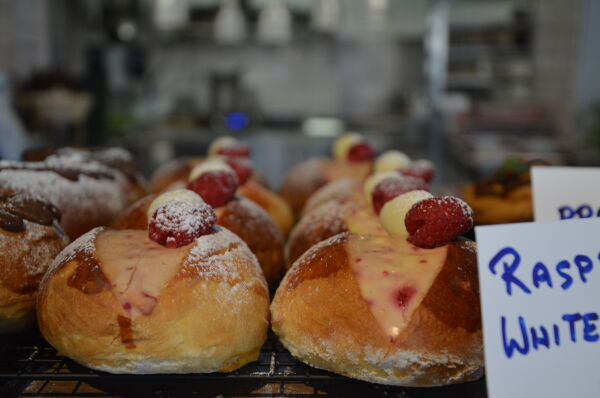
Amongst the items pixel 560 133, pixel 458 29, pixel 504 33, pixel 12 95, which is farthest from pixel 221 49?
pixel 12 95

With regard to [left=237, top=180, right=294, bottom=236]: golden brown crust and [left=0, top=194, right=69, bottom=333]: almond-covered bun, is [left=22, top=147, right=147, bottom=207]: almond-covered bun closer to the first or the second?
[left=237, top=180, right=294, bottom=236]: golden brown crust

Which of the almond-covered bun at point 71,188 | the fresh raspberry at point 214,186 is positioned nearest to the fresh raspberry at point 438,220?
→ the fresh raspberry at point 214,186

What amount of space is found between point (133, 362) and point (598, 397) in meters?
0.95

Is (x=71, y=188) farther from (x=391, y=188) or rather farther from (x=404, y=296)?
(x=404, y=296)

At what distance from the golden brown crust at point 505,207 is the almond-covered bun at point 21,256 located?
4.88 feet

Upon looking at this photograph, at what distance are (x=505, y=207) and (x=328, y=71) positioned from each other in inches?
294

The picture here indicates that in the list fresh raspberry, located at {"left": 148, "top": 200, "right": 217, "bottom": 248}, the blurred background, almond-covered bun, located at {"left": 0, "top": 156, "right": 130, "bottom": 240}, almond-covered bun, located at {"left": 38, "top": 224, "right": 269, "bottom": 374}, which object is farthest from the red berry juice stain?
the blurred background

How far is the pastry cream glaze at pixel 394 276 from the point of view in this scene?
1.21 meters

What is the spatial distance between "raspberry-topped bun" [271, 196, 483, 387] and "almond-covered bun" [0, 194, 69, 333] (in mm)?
654

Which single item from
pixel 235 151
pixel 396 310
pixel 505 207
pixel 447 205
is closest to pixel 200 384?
pixel 396 310

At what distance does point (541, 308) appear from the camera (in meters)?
1.04

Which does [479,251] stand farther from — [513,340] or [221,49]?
[221,49]

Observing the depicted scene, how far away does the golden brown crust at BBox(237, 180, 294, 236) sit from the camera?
2.20 metres

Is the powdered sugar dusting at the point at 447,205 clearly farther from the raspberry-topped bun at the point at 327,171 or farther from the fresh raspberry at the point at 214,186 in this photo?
the raspberry-topped bun at the point at 327,171
